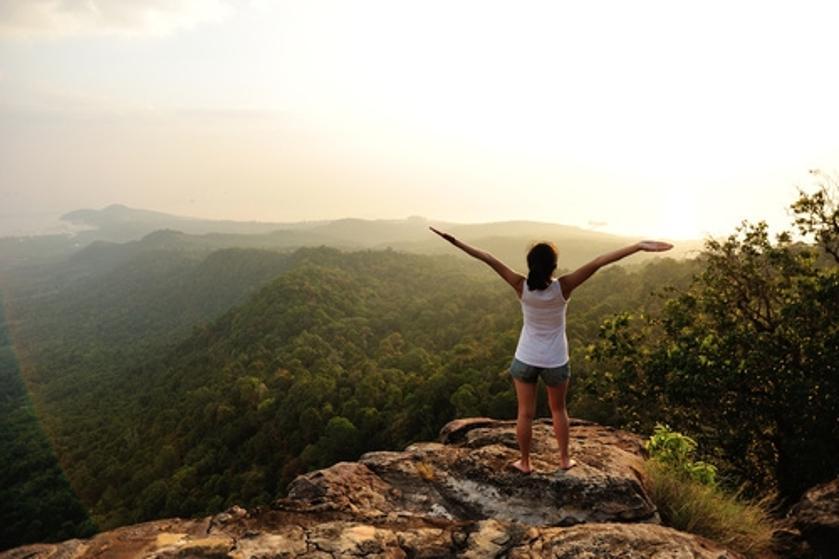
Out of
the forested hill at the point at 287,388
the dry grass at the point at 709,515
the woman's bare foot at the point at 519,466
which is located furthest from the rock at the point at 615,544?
the forested hill at the point at 287,388

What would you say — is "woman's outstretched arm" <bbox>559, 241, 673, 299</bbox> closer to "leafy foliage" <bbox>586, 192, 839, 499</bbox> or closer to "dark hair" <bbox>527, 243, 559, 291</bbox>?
"dark hair" <bbox>527, 243, 559, 291</bbox>

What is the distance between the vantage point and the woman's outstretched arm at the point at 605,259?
189 inches

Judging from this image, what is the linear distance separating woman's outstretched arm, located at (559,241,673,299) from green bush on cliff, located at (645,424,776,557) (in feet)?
9.04

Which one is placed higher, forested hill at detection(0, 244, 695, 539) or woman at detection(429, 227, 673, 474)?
woman at detection(429, 227, 673, 474)

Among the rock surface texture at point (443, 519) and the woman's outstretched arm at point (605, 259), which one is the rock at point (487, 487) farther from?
the woman's outstretched arm at point (605, 259)

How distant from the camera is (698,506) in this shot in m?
5.57

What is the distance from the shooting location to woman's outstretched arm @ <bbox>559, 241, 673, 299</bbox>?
15.8 feet

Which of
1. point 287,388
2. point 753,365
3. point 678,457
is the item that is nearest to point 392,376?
point 287,388

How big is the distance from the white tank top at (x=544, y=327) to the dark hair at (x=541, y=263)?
3.6 inches

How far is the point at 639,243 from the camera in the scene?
15.9 ft

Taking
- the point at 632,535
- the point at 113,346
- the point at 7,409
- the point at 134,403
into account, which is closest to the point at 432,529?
the point at 632,535

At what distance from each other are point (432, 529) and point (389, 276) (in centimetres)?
16023

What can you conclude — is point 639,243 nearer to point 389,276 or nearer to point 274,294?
point 274,294

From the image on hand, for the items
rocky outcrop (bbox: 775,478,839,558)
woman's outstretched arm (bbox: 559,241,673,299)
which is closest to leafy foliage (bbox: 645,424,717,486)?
rocky outcrop (bbox: 775,478,839,558)
